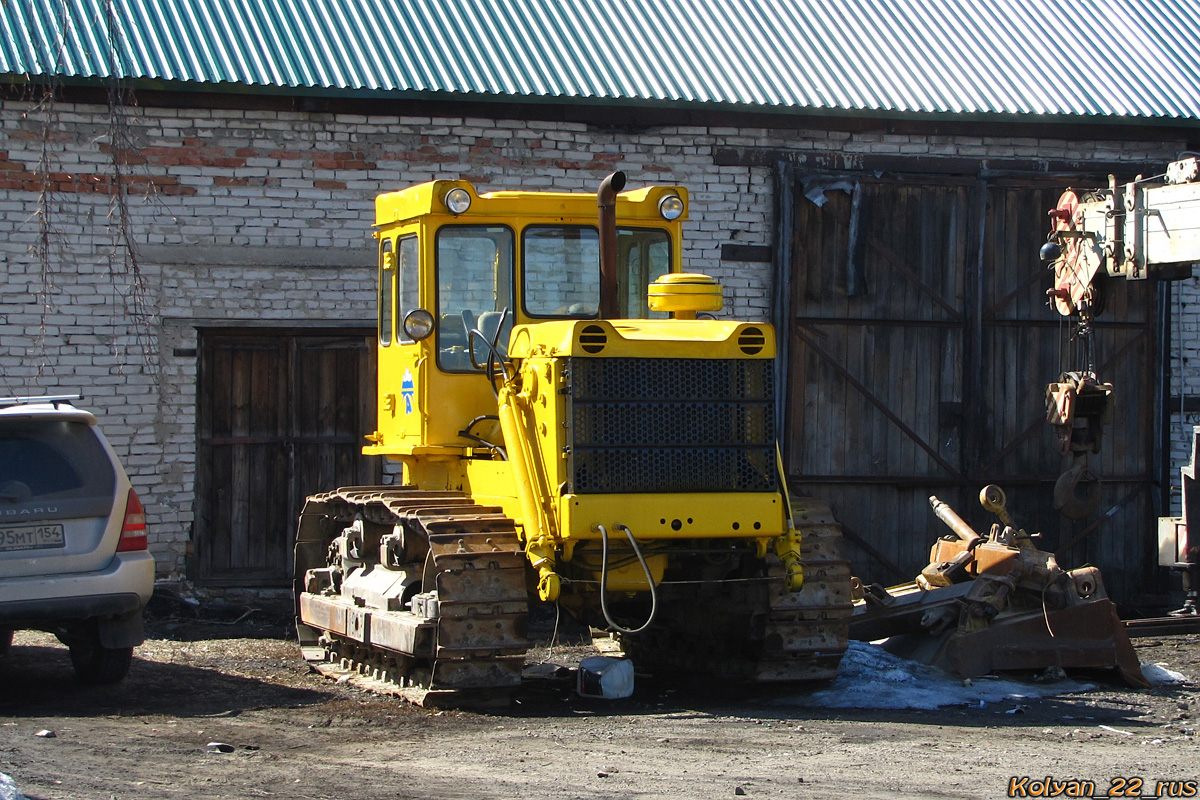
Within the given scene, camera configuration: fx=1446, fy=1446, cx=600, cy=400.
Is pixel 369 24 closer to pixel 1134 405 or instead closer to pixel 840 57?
pixel 840 57

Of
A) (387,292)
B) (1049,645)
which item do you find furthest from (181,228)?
(1049,645)

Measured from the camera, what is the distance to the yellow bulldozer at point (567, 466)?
22.9 ft

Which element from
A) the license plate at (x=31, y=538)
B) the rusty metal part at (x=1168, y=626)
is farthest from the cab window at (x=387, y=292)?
the rusty metal part at (x=1168, y=626)

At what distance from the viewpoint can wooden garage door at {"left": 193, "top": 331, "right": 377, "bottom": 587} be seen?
37.3 ft

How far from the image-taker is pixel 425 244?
7977mm

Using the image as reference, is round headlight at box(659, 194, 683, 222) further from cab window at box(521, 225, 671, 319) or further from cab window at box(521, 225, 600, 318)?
cab window at box(521, 225, 600, 318)

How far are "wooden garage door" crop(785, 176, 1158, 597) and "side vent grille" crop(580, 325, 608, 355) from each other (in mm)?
5429

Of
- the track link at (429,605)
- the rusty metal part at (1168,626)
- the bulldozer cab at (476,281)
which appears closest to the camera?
the track link at (429,605)

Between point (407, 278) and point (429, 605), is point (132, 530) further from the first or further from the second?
point (407, 278)

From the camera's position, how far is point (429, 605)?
717cm

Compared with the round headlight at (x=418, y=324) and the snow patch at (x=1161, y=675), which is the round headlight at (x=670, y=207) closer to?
the round headlight at (x=418, y=324)

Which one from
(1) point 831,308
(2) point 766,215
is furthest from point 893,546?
(2) point 766,215

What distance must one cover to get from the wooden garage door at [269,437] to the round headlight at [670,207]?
3.99 meters

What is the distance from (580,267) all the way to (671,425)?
144 centimetres
